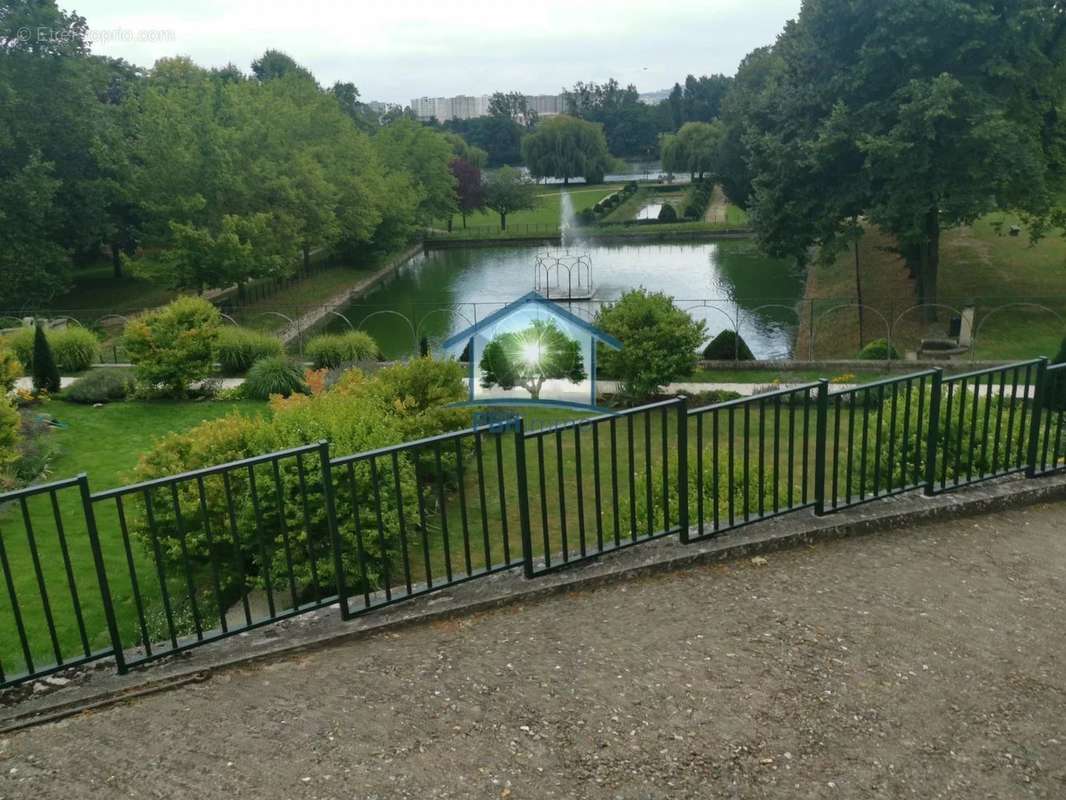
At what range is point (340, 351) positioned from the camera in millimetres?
19359

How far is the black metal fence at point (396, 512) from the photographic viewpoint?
4797mm

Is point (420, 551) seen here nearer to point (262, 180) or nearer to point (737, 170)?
point (262, 180)

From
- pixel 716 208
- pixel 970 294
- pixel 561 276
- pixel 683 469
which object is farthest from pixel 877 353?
pixel 716 208

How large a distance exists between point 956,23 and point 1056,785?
71.2 feet

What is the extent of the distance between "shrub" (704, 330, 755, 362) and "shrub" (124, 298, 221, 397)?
376 inches

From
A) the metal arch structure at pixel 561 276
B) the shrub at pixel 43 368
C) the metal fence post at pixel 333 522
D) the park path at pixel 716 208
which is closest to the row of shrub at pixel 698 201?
the park path at pixel 716 208

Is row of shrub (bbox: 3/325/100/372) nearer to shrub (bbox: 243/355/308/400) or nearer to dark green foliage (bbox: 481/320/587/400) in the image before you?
shrub (bbox: 243/355/308/400)

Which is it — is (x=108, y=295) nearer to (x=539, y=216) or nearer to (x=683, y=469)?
(x=683, y=469)

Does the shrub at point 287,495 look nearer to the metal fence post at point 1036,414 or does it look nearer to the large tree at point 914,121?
the metal fence post at point 1036,414

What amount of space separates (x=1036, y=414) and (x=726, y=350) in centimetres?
1304

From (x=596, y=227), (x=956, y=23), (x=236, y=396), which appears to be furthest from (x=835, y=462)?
(x=596, y=227)

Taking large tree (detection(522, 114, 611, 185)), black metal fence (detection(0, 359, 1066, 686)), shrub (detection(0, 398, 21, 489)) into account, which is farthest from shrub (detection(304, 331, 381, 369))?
large tree (detection(522, 114, 611, 185))

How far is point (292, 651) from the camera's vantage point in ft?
15.3

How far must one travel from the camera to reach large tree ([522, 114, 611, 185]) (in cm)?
7862
